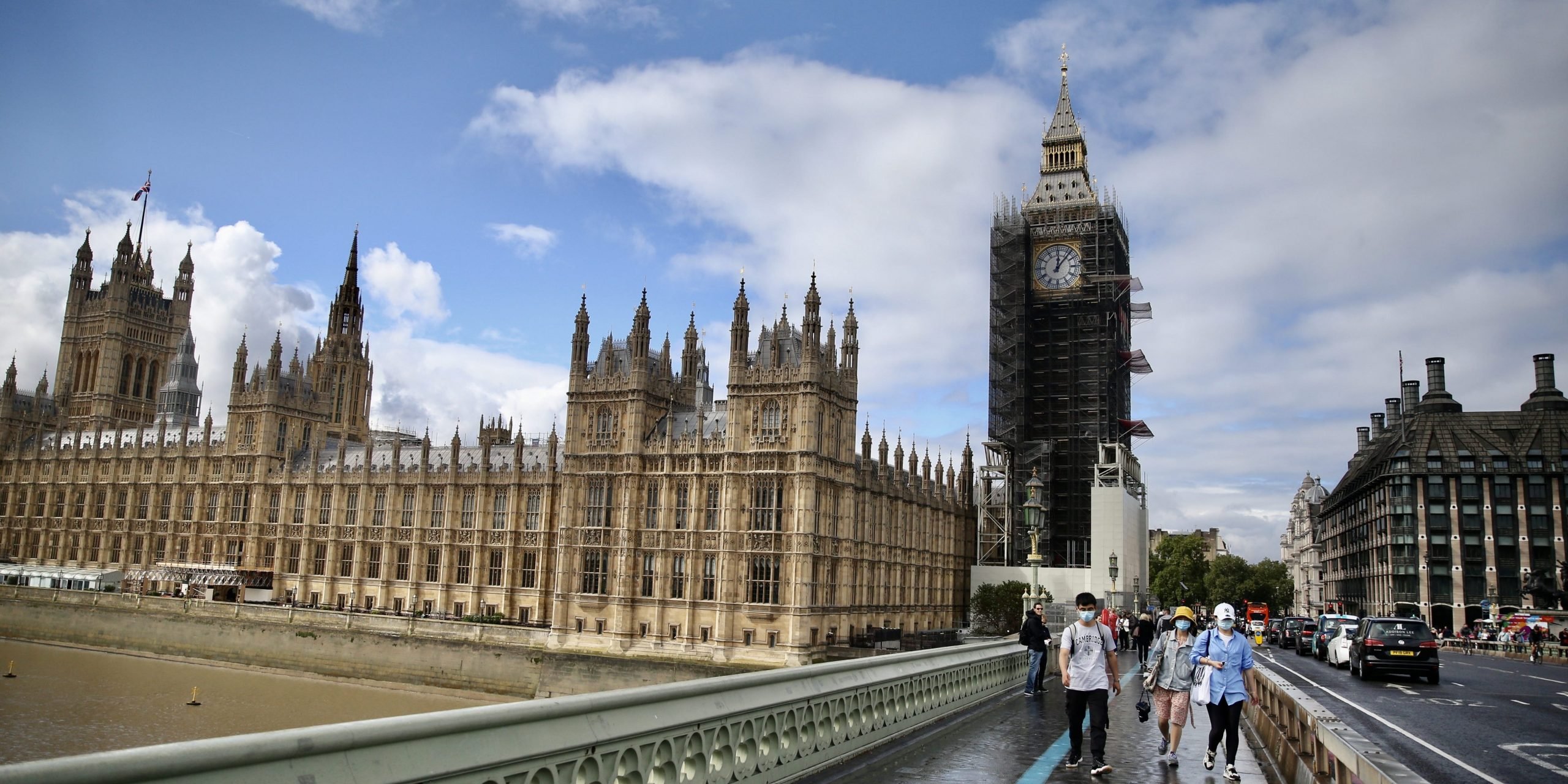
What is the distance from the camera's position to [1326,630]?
149 feet

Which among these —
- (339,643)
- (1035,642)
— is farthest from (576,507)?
(1035,642)

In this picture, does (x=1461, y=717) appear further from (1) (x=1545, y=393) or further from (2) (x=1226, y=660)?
(1) (x=1545, y=393)

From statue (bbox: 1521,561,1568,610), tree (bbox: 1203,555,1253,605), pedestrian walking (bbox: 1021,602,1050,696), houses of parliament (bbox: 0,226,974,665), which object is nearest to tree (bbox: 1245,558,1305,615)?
tree (bbox: 1203,555,1253,605)

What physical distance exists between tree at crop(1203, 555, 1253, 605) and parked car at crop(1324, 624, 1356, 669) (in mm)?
99189

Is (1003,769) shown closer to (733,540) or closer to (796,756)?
(796,756)

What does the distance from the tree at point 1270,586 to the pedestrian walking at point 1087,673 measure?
136312mm

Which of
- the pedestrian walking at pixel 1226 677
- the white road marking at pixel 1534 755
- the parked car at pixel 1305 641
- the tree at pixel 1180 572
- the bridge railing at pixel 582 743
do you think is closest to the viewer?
the bridge railing at pixel 582 743

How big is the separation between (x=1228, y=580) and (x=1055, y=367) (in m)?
68.0

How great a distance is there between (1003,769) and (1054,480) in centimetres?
7745

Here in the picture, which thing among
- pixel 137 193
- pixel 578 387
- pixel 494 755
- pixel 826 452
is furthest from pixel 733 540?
pixel 137 193

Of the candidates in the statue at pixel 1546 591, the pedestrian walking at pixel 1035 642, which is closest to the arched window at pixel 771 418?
the pedestrian walking at pixel 1035 642

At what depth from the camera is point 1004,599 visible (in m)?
76.4

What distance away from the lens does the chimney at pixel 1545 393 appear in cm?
10106

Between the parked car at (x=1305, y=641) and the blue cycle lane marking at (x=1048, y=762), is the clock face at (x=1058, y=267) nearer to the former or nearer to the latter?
the parked car at (x=1305, y=641)
